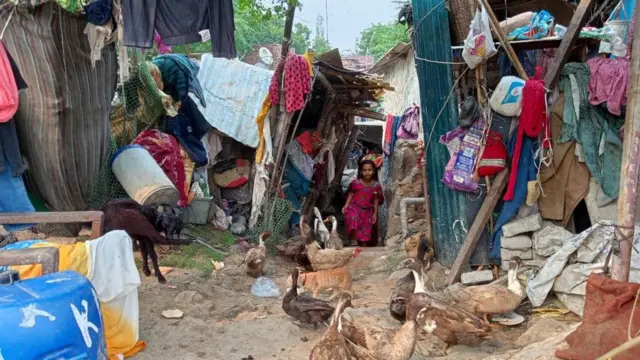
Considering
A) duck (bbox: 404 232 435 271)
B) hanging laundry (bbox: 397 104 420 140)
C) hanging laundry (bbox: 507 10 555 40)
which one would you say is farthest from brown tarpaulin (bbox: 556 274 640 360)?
hanging laundry (bbox: 397 104 420 140)

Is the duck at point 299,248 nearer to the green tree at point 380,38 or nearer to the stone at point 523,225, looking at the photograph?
Result: the stone at point 523,225

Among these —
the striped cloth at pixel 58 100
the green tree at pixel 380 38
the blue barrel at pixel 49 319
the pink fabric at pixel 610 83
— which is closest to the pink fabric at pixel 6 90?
the striped cloth at pixel 58 100

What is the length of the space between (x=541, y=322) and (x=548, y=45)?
346 centimetres

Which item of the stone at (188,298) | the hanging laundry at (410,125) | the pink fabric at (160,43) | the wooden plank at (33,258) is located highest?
the pink fabric at (160,43)

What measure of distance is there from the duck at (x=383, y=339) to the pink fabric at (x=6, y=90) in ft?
14.2

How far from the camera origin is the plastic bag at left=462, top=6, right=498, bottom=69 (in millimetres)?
6109

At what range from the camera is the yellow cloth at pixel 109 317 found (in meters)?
4.54

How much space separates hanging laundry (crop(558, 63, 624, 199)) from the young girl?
5999mm

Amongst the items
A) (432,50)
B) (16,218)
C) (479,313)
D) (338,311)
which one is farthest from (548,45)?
(16,218)

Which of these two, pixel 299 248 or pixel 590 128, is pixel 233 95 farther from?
pixel 590 128

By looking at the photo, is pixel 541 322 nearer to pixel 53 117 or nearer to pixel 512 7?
pixel 512 7

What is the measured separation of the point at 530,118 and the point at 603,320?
3496 mm

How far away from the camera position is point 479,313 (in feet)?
19.0

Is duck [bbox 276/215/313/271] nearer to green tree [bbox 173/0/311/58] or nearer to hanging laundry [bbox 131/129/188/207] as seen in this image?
hanging laundry [bbox 131/129/188/207]
